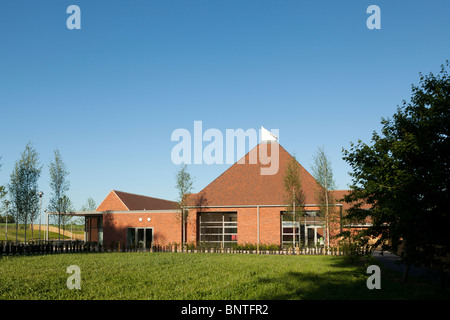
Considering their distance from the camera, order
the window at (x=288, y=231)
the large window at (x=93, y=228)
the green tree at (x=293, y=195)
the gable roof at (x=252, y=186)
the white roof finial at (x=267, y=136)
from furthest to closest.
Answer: the large window at (x=93, y=228) < the white roof finial at (x=267, y=136) < the gable roof at (x=252, y=186) < the window at (x=288, y=231) < the green tree at (x=293, y=195)

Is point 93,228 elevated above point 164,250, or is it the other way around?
point 93,228

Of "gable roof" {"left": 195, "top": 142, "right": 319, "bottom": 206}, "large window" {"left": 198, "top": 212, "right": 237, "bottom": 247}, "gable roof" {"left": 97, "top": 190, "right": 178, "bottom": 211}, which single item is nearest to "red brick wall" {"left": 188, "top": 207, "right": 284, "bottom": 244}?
"gable roof" {"left": 195, "top": 142, "right": 319, "bottom": 206}

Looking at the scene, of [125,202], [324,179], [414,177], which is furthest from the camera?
[125,202]

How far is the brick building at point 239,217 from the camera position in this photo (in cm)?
3444

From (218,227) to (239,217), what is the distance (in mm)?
2389

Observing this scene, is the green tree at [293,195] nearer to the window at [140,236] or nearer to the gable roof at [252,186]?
the gable roof at [252,186]

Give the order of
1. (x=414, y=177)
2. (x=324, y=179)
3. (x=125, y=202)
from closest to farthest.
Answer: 1. (x=414, y=177)
2. (x=324, y=179)
3. (x=125, y=202)

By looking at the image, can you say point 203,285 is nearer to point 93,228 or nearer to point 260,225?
point 260,225

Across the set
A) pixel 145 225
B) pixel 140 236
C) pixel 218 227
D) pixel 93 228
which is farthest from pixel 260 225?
pixel 93 228

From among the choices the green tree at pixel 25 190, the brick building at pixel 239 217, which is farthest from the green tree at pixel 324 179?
the green tree at pixel 25 190

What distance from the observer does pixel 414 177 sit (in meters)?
12.5
